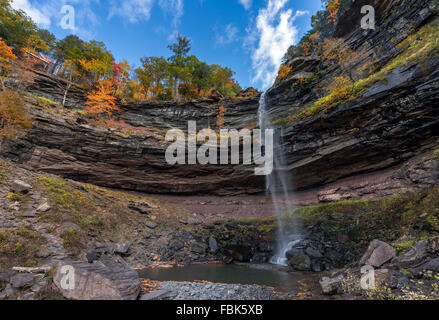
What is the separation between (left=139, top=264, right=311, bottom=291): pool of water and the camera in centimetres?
751

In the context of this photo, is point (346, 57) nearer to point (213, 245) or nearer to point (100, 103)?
point (213, 245)

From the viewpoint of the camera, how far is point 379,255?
5875 mm

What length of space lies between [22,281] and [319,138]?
61.6ft

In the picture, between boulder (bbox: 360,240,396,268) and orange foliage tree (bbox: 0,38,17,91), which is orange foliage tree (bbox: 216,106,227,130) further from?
orange foliage tree (bbox: 0,38,17,91)

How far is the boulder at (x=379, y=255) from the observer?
18.6 feet

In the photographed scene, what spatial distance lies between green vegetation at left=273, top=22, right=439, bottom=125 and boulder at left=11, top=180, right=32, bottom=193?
2077cm

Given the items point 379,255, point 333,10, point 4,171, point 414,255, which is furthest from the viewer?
point 333,10

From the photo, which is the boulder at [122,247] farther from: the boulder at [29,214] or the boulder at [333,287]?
the boulder at [333,287]

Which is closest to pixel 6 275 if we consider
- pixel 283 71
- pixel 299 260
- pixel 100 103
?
pixel 299 260

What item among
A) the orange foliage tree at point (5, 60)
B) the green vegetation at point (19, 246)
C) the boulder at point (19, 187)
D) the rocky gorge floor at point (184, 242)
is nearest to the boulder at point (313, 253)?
the rocky gorge floor at point (184, 242)

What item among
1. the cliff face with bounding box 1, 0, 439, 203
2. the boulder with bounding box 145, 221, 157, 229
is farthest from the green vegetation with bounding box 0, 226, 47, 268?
the cliff face with bounding box 1, 0, 439, 203

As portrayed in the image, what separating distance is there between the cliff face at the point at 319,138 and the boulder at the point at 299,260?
275 inches

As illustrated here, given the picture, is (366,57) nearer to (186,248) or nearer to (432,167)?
(432,167)
